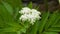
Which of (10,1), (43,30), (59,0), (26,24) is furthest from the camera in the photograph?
(59,0)

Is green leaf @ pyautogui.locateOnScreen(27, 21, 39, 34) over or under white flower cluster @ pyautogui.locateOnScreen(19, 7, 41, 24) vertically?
under

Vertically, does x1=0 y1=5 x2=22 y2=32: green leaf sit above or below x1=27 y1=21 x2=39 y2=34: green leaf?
above

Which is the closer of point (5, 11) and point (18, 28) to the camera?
point (18, 28)

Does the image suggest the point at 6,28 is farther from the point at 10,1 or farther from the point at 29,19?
the point at 10,1

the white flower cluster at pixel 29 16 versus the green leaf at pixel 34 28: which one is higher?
the white flower cluster at pixel 29 16

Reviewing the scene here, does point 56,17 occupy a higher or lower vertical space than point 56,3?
lower

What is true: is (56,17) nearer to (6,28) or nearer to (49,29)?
(49,29)

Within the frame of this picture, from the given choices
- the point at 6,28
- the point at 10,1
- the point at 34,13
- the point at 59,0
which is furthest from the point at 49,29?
the point at 59,0

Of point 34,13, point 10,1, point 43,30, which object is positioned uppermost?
point 10,1

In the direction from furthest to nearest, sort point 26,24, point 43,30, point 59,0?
point 59,0 < point 43,30 < point 26,24

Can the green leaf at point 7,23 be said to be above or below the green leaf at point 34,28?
above
